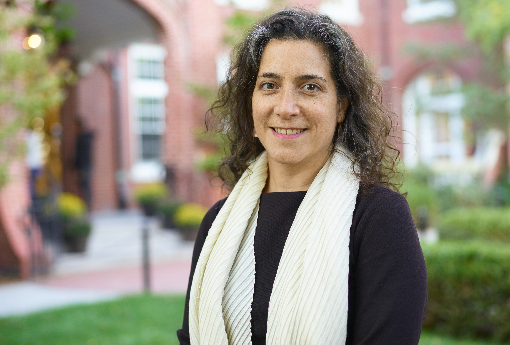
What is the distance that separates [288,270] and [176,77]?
1026cm

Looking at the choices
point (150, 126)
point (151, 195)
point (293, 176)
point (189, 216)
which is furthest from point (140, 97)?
point (293, 176)

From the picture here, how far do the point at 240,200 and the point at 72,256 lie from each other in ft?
25.7

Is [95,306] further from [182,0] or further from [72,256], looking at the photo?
[182,0]

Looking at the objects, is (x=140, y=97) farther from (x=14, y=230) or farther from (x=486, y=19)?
(x=486, y=19)

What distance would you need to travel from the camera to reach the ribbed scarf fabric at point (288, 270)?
4.72ft

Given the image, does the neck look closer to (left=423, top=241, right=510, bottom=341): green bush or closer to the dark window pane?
(left=423, top=241, right=510, bottom=341): green bush

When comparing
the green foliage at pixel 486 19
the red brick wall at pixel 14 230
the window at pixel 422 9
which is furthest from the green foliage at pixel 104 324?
the window at pixel 422 9

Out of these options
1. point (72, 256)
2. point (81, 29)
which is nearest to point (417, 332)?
point (72, 256)

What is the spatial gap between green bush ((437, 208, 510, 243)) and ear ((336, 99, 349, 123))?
21.2ft

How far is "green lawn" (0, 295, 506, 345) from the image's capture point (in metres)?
4.61

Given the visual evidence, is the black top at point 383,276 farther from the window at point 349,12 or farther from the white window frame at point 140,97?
the window at point 349,12

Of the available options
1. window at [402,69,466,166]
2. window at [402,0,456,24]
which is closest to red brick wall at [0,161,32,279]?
window at [402,69,466,166]

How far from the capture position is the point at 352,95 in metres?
1.66

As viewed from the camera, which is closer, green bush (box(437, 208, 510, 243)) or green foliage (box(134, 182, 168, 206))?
green bush (box(437, 208, 510, 243))
